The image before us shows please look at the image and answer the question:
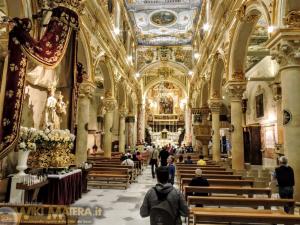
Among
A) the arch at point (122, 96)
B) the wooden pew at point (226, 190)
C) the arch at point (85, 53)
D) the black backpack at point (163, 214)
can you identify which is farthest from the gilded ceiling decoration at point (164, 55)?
the black backpack at point (163, 214)

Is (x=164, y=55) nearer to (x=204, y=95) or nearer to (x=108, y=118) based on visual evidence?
(x=204, y=95)

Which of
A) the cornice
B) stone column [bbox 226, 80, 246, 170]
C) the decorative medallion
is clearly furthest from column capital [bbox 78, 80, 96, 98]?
the decorative medallion

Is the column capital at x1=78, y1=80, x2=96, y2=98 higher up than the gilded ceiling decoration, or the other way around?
the gilded ceiling decoration

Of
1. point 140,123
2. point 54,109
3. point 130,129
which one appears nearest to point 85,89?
point 54,109

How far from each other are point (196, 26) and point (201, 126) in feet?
29.2

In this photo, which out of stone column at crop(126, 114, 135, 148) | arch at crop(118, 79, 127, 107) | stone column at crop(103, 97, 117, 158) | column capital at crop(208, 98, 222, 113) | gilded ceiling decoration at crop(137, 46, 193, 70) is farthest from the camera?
gilded ceiling decoration at crop(137, 46, 193, 70)

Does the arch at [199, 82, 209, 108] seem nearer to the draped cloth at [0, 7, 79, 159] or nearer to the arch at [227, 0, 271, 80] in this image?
the arch at [227, 0, 271, 80]

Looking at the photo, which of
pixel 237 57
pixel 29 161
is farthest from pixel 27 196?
pixel 237 57

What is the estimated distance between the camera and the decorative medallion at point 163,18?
19.2 m

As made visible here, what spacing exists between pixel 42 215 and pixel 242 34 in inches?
360

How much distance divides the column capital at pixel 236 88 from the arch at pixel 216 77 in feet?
9.28

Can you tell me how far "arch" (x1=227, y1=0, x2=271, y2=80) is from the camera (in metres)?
8.26

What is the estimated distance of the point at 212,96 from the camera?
14.0 metres

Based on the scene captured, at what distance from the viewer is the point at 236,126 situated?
10234mm
